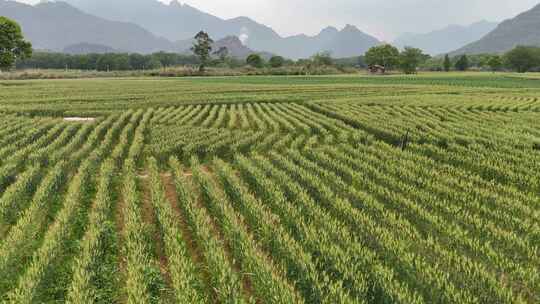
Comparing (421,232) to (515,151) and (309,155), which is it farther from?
(515,151)

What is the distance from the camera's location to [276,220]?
9836mm

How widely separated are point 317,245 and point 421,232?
10.4 feet

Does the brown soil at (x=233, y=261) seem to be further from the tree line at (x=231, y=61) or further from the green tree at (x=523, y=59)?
the green tree at (x=523, y=59)

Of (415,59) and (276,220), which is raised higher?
(415,59)

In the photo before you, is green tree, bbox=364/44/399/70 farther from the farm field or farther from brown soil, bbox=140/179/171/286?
brown soil, bbox=140/179/171/286

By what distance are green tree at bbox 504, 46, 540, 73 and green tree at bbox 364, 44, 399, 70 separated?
48905 millimetres

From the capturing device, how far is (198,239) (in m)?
8.66

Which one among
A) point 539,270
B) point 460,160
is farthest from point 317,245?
point 460,160

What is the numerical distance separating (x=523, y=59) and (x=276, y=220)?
168159 millimetres

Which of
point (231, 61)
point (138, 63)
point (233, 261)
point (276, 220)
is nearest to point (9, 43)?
point (276, 220)

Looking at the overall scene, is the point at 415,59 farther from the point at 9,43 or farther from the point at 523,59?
the point at 9,43

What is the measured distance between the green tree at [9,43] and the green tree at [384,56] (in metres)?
117

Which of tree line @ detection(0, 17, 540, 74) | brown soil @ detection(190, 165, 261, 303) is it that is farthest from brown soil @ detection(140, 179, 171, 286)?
tree line @ detection(0, 17, 540, 74)

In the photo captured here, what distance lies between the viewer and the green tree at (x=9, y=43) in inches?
2400
